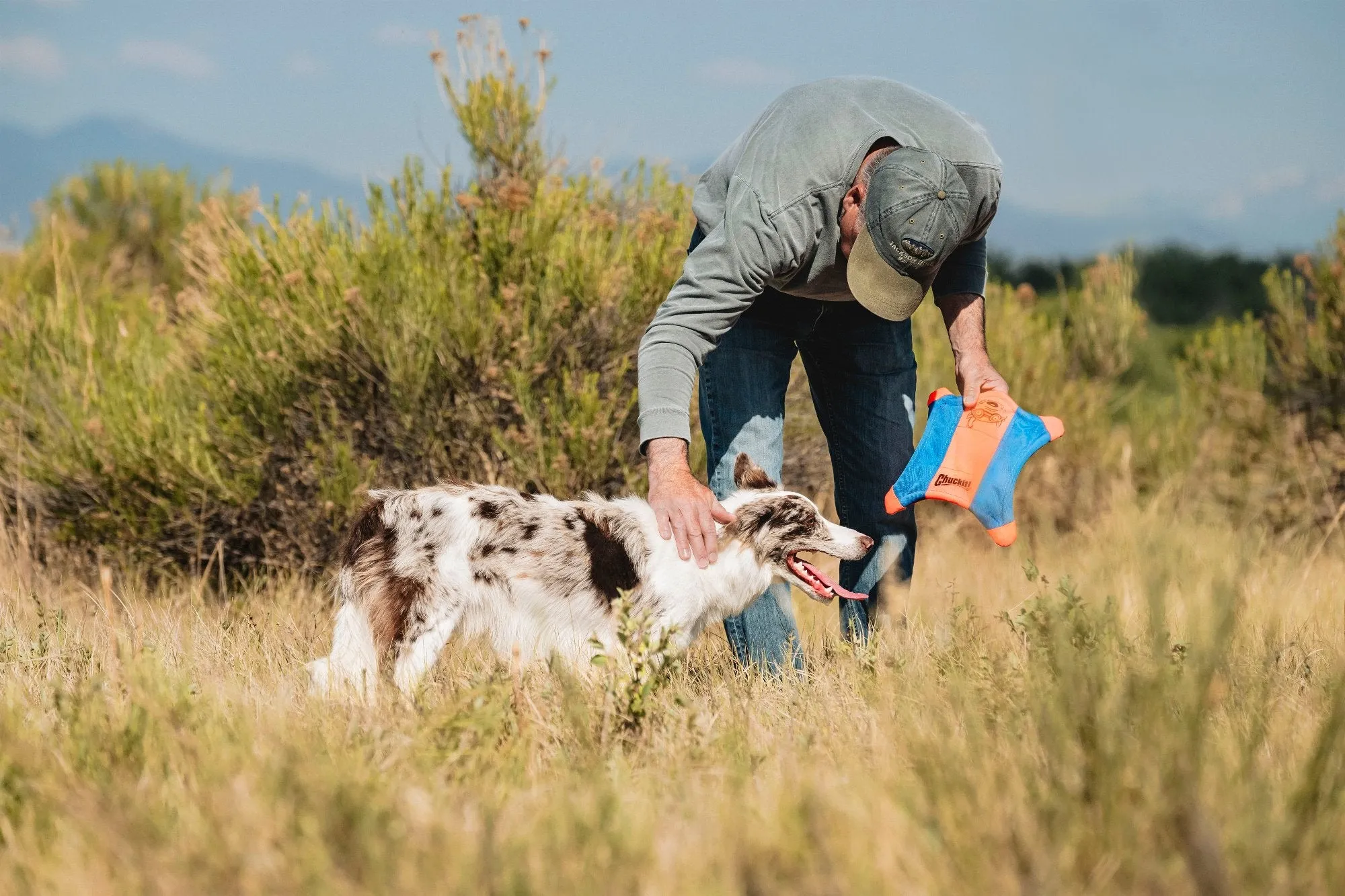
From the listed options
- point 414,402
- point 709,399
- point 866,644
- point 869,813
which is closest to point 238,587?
point 414,402

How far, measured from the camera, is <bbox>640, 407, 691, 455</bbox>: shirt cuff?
337 cm

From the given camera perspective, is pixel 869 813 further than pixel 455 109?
No

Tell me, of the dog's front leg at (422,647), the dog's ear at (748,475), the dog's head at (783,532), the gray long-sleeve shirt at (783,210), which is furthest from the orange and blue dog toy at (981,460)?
the dog's front leg at (422,647)

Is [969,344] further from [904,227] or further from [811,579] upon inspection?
[811,579]

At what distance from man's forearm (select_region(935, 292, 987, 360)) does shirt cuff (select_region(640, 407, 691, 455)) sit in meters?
1.34

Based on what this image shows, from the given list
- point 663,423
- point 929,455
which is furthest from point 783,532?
point 663,423

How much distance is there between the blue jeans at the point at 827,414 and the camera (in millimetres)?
4105

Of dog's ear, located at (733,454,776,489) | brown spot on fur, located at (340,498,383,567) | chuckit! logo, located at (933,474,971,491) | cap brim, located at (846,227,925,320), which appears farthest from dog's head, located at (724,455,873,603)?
brown spot on fur, located at (340,498,383,567)

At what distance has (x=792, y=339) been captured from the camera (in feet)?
13.8

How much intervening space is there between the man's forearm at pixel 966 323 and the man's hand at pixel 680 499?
136 cm

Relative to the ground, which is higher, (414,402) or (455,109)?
(455,109)

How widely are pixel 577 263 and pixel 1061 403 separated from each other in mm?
4619

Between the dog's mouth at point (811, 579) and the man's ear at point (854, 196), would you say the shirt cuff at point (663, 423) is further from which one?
the dog's mouth at point (811, 579)

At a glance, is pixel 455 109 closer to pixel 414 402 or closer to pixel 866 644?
pixel 414 402
